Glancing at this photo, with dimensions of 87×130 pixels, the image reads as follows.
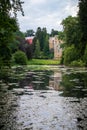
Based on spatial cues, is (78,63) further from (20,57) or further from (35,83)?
(35,83)

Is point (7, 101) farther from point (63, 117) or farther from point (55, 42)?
point (55, 42)

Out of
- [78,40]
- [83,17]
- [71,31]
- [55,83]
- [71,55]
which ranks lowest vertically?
[55,83]

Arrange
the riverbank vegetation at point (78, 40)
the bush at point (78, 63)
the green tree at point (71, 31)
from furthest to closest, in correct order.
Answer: the green tree at point (71, 31)
the bush at point (78, 63)
the riverbank vegetation at point (78, 40)

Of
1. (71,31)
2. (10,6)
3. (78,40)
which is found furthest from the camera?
(71,31)

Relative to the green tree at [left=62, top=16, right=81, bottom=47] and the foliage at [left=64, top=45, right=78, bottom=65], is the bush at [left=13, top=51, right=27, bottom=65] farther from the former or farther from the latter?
the foliage at [left=64, top=45, right=78, bottom=65]

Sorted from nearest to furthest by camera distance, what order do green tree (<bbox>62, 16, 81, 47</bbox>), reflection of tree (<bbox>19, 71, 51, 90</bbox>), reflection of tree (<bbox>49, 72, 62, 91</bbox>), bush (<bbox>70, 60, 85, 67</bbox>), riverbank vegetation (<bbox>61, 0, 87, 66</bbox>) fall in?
1. reflection of tree (<bbox>49, 72, 62, 91</bbox>)
2. reflection of tree (<bbox>19, 71, 51, 90</bbox>)
3. riverbank vegetation (<bbox>61, 0, 87, 66</bbox>)
4. bush (<bbox>70, 60, 85, 67</bbox>)
5. green tree (<bbox>62, 16, 81, 47</bbox>)

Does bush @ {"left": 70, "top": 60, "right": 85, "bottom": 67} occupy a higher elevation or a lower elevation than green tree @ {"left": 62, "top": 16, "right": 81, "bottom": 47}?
lower

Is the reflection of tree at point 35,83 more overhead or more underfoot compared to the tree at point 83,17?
more underfoot

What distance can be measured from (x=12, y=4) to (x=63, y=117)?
22.2 feet

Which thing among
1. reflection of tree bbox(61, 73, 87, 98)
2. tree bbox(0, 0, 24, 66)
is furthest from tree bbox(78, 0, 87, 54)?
tree bbox(0, 0, 24, 66)

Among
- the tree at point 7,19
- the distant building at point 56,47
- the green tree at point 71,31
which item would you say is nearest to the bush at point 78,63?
the green tree at point 71,31

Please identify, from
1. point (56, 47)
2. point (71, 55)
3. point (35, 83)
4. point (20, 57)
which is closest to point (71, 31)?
point (71, 55)

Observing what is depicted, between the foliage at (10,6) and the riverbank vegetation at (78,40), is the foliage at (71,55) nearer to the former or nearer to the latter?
the riverbank vegetation at (78,40)

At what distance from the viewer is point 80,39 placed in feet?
246
